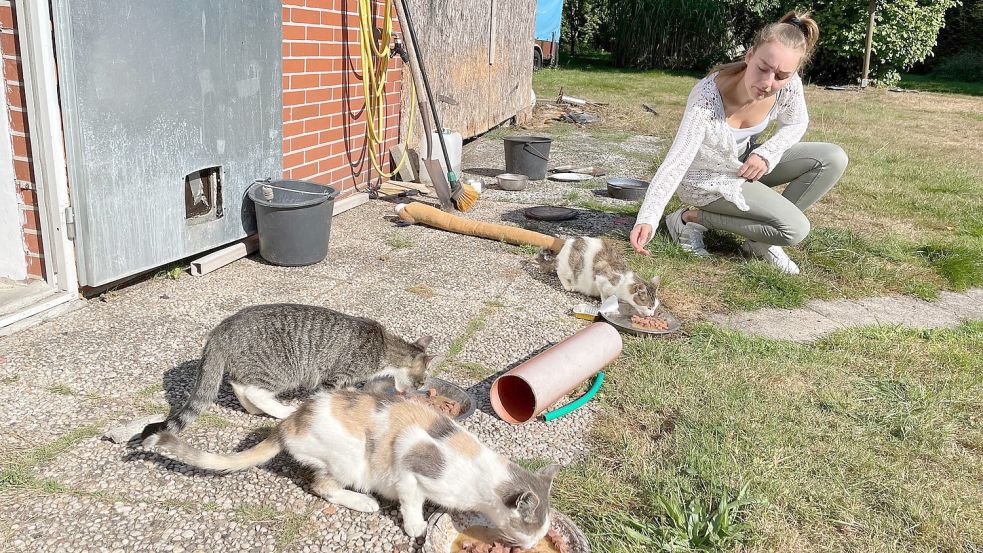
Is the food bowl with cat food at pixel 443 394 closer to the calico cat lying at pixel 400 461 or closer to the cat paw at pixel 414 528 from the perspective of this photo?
the calico cat lying at pixel 400 461

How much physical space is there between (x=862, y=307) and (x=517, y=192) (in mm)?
3417

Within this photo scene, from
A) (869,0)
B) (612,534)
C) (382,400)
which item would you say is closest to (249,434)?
(382,400)

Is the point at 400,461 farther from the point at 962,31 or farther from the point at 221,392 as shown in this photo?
the point at 962,31

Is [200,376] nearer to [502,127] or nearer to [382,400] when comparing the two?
[382,400]

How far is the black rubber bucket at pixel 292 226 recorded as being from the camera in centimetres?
435

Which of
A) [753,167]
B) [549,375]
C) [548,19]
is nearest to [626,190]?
[753,167]

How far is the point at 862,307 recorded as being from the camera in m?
4.52

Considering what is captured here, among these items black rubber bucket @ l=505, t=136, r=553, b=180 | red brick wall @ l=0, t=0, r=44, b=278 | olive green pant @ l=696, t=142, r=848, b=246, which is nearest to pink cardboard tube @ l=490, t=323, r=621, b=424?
olive green pant @ l=696, t=142, r=848, b=246

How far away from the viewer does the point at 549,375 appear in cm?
299

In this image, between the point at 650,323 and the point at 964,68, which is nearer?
the point at 650,323

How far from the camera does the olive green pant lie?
4.87m

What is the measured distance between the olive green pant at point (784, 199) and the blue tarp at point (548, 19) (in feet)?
A: 50.2

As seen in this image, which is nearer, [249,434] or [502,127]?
[249,434]

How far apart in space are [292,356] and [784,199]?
3.60 meters
